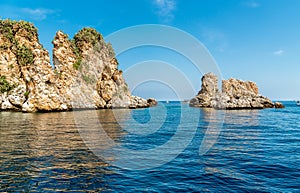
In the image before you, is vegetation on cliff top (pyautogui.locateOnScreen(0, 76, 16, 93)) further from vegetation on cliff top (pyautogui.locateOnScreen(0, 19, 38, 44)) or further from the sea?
the sea

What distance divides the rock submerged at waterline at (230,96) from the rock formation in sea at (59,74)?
38371mm

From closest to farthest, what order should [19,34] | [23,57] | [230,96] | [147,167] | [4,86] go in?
[147,167], [4,86], [23,57], [19,34], [230,96]

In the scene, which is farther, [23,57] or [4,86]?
[23,57]

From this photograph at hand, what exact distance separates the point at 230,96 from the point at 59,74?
83.6 metres

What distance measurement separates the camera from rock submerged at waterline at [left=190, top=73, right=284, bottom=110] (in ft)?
364

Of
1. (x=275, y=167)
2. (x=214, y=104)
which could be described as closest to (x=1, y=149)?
(x=275, y=167)

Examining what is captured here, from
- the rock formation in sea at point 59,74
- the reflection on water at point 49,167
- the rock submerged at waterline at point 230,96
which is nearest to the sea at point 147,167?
the reflection on water at point 49,167

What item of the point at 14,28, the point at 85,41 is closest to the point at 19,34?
the point at 14,28

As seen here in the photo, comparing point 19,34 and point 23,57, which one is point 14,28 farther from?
point 23,57

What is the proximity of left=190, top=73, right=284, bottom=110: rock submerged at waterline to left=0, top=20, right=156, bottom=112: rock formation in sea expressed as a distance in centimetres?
3837

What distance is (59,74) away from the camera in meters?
88.1

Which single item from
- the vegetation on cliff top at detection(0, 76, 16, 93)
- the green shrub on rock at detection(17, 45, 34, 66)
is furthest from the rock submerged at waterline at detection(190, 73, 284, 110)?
the vegetation on cliff top at detection(0, 76, 16, 93)

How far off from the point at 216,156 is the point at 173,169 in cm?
549

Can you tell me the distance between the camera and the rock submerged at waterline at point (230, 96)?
11081cm
